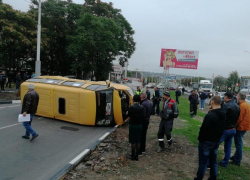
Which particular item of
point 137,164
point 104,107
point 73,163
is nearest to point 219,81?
point 104,107

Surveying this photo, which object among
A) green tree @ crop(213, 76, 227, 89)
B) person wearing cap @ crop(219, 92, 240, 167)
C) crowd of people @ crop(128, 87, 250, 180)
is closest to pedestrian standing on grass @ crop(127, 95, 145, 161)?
crowd of people @ crop(128, 87, 250, 180)

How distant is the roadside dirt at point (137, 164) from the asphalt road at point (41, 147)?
612 mm

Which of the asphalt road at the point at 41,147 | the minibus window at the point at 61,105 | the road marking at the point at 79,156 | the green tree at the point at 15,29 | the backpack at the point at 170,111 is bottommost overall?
the asphalt road at the point at 41,147

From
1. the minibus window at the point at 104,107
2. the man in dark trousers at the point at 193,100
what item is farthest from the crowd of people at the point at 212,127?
the man in dark trousers at the point at 193,100

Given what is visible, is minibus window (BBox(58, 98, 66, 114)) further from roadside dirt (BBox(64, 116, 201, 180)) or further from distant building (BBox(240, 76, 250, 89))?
distant building (BBox(240, 76, 250, 89))

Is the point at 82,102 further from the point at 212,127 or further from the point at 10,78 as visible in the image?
the point at 10,78

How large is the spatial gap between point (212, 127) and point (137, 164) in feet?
6.95

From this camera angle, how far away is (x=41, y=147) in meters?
6.12

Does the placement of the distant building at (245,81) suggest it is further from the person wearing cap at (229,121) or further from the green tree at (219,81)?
the person wearing cap at (229,121)

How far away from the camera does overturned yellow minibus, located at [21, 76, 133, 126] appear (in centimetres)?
858

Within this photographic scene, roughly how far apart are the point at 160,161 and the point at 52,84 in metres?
6.17

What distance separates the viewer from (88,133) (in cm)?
798

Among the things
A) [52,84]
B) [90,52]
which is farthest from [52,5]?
[52,84]

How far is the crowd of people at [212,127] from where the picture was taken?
4.05 m
